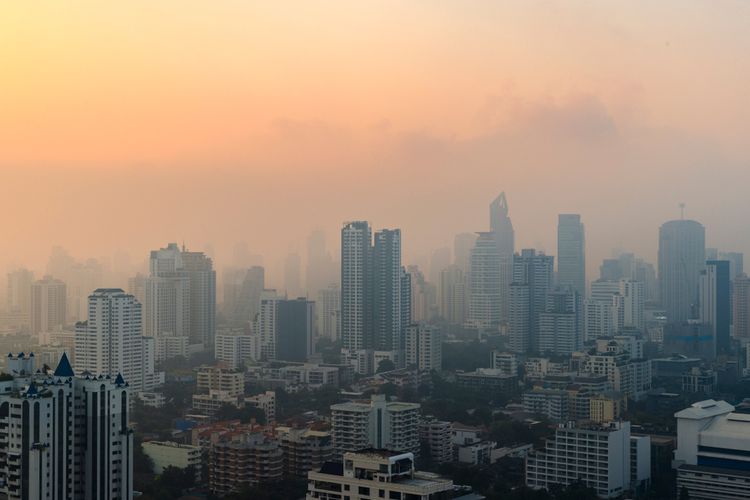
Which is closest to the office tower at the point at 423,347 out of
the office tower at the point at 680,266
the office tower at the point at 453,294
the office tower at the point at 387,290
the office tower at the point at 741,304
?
the office tower at the point at 387,290

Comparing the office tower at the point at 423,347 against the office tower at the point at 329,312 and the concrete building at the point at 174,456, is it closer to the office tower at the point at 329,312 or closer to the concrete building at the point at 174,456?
the office tower at the point at 329,312

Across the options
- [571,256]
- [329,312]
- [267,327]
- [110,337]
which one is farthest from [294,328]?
[571,256]

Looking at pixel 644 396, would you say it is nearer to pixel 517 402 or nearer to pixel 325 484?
pixel 517 402

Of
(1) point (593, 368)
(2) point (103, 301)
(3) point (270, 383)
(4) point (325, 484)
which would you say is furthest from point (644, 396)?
(4) point (325, 484)

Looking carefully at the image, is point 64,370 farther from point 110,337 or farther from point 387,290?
point 387,290

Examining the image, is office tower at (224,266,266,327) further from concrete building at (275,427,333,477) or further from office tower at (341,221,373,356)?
concrete building at (275,427,333,477)

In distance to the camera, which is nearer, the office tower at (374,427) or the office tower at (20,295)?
the office tower at (374,427)
